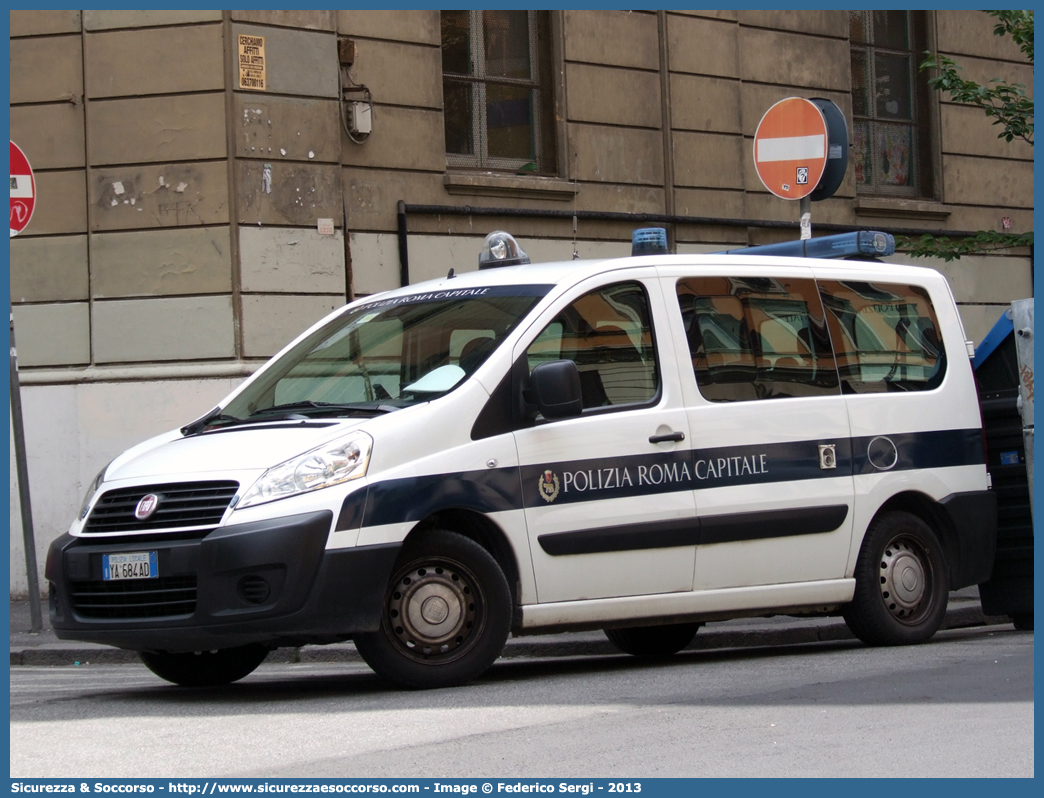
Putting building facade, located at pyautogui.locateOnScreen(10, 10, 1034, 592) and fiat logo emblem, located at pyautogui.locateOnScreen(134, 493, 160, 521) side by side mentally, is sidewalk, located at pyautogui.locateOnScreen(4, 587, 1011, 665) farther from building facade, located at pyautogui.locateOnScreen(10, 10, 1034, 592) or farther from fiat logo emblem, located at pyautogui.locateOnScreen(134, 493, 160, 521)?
building facade, located at pyautogui.locateOnScreen(10, 10, 1034, 592)

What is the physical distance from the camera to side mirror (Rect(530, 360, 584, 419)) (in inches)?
269

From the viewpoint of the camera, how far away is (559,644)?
358 inches

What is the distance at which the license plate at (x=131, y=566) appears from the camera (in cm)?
641

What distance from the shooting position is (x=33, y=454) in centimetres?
1287

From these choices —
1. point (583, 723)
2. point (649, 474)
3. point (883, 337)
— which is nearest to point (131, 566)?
point (583, 723)

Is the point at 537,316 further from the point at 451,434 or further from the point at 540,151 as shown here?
the point at 540,151

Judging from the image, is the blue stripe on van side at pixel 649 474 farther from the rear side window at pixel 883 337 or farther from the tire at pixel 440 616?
the rear side window at pixel 883 337

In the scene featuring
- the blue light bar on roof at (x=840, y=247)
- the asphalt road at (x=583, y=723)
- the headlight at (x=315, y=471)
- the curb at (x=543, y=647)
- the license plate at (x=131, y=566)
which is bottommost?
the curb at (x=543, y=647)

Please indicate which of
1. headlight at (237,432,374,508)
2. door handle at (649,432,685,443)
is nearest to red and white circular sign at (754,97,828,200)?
door handle at (649,432,685,443)

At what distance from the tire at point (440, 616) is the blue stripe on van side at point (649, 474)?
0.20 metres

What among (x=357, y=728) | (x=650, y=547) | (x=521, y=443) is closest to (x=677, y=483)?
(x=650, y=547)

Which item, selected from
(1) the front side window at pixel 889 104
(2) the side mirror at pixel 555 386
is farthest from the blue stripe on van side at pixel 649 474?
(1) the front side window at pixel 889 104

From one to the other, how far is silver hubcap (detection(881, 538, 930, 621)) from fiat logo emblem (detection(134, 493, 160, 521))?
3.74 m

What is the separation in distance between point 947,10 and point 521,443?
12.3m
